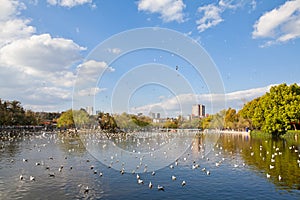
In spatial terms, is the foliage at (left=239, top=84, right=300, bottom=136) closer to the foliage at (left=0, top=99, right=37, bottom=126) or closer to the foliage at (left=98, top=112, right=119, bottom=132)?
the foliage at (left=98, top=112, right=119, bottom=132)

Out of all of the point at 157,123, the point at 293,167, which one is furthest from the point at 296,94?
the point at 157,123

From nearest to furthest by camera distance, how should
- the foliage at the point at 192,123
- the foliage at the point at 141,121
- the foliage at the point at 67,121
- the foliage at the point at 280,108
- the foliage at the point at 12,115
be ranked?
1. the foliage at the point at 280,108
2. the foliage at the point at 12,115
3. the foliage at the point at 67,121
4. the foliage at the point at 141,121
5. the foliage at the point at 192,123

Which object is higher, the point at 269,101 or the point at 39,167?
the point at 269,101

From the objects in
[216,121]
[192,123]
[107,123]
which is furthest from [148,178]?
[192,123]

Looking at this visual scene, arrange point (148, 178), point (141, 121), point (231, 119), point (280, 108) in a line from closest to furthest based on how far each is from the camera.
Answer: point (148, 178) < point (280, 108) < point (231, 119) < point (141, 121)

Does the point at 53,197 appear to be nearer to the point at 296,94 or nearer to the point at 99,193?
the point at 99,193

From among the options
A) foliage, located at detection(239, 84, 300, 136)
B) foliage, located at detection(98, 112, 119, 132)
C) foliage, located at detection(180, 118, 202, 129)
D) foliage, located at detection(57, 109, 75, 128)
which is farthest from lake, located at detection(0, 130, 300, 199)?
foliage, located at detection(180, 118, 202, 129)

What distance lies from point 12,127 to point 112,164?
106 m

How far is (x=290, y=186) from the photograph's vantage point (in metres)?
21.9

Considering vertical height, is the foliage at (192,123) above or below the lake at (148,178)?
above

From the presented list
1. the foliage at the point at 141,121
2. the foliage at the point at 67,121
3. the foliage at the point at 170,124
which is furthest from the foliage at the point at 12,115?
the foliage at the point at 170,124

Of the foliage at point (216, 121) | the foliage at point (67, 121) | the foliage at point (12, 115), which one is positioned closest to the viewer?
the foliage at point (12, 115)

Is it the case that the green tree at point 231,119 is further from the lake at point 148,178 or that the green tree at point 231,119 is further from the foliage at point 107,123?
the lake at point 148,178

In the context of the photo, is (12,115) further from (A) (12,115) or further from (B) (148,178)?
(B) (148,178)
